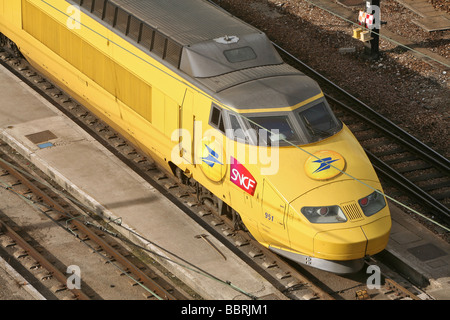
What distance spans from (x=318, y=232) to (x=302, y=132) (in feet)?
7.85

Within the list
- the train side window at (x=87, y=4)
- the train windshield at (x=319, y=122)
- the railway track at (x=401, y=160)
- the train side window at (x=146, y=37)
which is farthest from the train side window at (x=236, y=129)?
the train side window at (x=87, y=4)

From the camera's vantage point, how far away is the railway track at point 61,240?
19.3m

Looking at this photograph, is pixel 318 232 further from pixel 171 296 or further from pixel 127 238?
pixel 127 238

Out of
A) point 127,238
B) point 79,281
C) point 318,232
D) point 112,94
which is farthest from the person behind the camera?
point 112,94

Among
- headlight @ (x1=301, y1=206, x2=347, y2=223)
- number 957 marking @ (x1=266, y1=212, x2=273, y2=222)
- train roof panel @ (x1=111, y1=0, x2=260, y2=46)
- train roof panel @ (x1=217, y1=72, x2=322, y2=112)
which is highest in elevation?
train roof panel @ (x1=111, y1=0, x2=260, y2=46)

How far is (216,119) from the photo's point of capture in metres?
19.9

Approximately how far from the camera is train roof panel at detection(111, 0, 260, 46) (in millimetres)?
21438

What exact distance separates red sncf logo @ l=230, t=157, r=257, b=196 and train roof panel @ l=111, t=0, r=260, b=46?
329 cm

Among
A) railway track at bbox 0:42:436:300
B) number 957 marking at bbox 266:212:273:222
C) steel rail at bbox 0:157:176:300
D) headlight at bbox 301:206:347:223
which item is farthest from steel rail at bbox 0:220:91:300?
headlight at bbox 301:206:347:223

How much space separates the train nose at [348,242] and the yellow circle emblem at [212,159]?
2779mm

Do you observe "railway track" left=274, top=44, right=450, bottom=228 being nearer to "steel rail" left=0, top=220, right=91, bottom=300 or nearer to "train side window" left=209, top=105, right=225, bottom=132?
"train side window" left=209, top=105, right=225, bottom=132

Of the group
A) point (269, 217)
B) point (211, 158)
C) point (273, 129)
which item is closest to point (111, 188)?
point (211, 158)

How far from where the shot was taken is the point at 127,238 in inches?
827

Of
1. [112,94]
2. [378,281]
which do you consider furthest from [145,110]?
[378,281]
